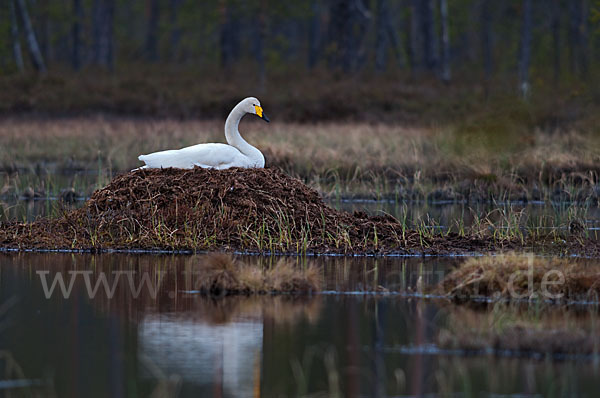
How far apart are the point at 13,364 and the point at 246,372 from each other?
1528mm

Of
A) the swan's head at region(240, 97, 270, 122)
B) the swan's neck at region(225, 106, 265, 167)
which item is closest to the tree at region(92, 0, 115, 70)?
the swan's head at region(240, 97, 270, 122)

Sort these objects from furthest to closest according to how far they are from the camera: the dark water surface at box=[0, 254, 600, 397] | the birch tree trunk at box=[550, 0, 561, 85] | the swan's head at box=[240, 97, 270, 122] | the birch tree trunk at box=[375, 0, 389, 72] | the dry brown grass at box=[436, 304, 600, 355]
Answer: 1. the birch tree trunk at box=[550, 0, 561, 85]
2. the birch tree trunk at box=[375, 0, 389, 72]
3. the swan's head at box=[240, 97, 270, 122]
4. the dry brown grass at box=[436, 304, 600, 355]
5. the dark water surface at box=[0, 254, 600, 397]

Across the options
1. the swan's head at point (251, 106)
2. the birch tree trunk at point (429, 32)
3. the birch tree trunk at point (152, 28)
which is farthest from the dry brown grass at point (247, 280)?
the birch tree trunk at point (152, 28)

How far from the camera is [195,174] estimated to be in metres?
13.6

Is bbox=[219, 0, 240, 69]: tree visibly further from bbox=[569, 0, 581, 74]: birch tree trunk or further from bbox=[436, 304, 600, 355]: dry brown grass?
bbox=[436, 304, 600, 355]: dry brown grass

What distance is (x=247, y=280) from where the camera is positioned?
10070mm

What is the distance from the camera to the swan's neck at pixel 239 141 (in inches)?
575

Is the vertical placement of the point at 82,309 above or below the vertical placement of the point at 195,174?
below

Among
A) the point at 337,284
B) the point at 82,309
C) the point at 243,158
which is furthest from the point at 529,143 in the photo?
the point at 82,309

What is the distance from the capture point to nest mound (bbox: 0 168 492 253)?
42.7 ft

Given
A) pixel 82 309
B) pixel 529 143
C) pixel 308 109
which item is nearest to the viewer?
pixel 82 309

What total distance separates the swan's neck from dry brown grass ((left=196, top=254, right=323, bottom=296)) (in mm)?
4371

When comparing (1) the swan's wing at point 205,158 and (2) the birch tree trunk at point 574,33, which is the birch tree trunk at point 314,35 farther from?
(1) the swan's wing at point 205,158

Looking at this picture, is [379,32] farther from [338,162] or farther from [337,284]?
[337,284]
